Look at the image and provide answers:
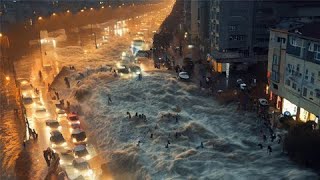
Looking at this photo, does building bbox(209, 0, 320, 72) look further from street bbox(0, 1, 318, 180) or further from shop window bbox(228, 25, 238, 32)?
street bbox(0, 1, 318, 180)

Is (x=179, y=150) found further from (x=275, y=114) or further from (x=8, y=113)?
(x=8, y=113)

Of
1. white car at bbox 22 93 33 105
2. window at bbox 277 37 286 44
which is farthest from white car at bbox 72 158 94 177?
window at bbox 277 37 286 44

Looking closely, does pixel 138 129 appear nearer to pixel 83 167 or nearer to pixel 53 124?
pixel 53 124

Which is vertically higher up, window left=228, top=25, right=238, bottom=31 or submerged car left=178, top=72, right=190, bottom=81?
window left=228, top=25, right=238, bottom=31

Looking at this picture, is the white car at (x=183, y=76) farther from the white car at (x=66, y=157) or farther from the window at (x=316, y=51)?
the white car at (x=66, y=157)

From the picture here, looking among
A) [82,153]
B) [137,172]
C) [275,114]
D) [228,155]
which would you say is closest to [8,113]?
[82,153]

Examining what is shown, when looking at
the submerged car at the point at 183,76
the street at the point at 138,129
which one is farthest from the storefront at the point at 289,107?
the submerged car at the point at 183,76
